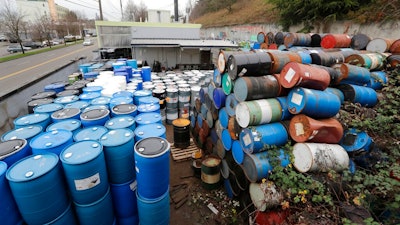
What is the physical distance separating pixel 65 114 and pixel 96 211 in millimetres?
1980

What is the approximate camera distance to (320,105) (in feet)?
10.8

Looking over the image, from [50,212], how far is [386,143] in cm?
540

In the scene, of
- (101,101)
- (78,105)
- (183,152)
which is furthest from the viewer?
(183,152)

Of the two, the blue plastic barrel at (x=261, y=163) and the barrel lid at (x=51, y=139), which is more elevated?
the barrel lid at (x=51, y=139)

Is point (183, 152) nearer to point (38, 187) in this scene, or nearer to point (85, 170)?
point (85, 170)

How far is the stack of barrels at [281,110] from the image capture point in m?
3.26

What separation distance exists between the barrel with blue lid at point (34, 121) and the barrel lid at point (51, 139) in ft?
2.14

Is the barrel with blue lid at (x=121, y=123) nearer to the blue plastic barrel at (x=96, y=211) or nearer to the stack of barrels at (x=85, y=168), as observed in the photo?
the stack of barrels at (x=85, y=168)

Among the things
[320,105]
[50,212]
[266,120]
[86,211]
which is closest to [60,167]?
[50,212]

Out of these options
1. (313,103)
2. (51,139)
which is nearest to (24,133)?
(51,139)

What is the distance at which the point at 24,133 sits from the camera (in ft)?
10.4

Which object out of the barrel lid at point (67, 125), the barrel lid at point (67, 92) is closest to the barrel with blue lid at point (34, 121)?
the barrel lid at point (67, 125)

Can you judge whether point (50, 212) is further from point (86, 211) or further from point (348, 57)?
point (348, 57)

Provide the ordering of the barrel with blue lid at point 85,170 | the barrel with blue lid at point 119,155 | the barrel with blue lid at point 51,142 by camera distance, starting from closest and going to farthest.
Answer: the barrel with blue lid at point 85,170 < the barrel with blue lid at point 51,142 < the barrel with blue lid at point 119,155
